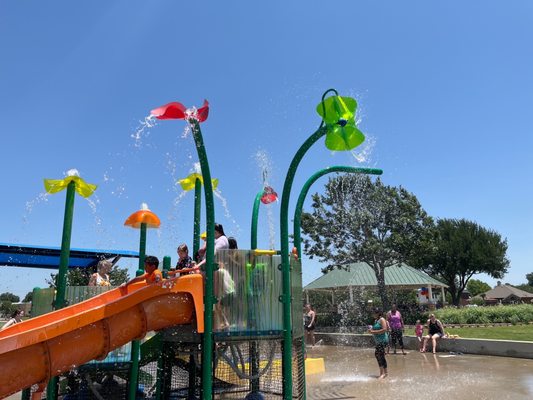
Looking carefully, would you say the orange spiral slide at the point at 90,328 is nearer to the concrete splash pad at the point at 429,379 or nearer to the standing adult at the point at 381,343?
the concrete splash pad at the point at 429,379

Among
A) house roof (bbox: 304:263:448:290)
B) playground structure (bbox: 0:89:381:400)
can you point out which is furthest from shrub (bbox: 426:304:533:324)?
playground structure (bbox: 0:89:381:400)

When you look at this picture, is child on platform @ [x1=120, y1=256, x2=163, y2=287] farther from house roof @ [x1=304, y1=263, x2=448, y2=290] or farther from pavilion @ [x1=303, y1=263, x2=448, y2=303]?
pavilion @ [x1=303, y1=263, x2=448, y2=303]

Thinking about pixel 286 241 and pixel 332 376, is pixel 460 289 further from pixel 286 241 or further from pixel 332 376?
pixel 286 241

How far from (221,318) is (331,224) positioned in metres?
26.8

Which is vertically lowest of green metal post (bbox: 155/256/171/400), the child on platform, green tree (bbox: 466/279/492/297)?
green metal post (bbox: 155/256/171/400)

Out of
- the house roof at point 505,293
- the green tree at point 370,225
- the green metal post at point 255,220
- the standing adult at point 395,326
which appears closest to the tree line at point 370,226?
the green tree at point 370,225

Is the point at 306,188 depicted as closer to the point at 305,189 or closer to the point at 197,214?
the point at 305,189

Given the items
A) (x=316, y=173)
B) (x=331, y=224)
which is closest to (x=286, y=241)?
(x=316, y=173)

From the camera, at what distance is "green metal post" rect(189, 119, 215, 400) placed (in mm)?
5309

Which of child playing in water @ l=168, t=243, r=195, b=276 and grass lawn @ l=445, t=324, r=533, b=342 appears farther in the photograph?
grass lawn @ l=445, t=324, r=533, b=342

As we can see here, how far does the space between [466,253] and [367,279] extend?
1603 cm

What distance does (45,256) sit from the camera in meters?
12.1

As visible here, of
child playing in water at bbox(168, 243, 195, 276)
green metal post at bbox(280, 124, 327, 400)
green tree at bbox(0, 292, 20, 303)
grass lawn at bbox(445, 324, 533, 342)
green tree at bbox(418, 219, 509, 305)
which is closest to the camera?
green metal post at bbox(280, 124, 327, 400)

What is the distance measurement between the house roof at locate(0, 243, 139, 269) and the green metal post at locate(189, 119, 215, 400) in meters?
7.47
